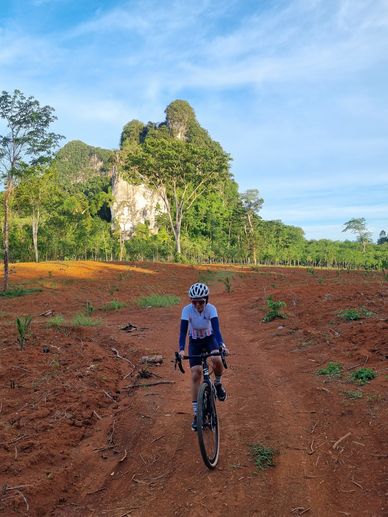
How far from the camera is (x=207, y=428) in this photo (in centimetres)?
480

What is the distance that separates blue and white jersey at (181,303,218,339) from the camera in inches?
208

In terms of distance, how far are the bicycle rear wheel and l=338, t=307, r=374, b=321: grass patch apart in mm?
7279

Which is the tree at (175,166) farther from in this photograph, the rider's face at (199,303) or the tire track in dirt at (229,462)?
the rider's face at (199,303)

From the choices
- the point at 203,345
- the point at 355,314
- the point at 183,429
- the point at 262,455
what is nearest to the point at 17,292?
the point at 355,314

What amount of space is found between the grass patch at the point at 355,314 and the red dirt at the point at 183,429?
0.96 ft

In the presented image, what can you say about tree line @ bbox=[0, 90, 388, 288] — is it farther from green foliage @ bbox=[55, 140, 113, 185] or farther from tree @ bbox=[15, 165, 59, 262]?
green foliage @ bbox=[55, 140, 113, 185]

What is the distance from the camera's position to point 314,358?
8.69 m

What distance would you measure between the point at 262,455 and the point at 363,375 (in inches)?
120

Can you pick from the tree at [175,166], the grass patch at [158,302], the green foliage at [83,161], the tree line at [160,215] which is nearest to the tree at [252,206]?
the tree line at [160,215]

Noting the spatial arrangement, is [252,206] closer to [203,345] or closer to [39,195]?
[39,195]

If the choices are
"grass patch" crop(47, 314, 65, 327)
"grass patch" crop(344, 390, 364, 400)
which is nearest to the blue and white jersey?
"grass patch" crop(344, 390, 364, 400)

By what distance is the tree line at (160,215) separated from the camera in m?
20.9

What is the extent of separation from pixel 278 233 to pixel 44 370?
296 ft

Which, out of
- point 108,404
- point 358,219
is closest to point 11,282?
point 108,404
